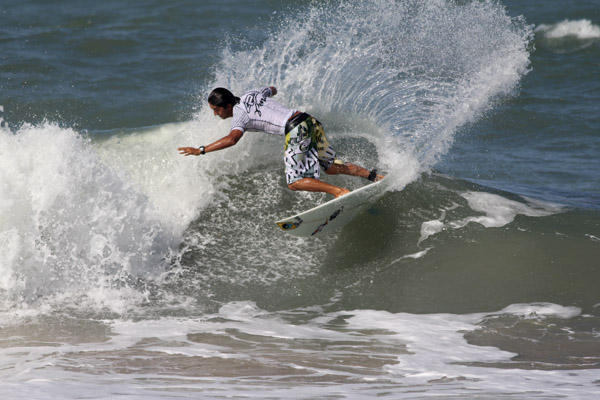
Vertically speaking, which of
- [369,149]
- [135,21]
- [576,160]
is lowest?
[369,149]

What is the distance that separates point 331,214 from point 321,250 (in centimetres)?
59

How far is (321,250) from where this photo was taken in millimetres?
7691

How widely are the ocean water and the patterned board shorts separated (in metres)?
0.99

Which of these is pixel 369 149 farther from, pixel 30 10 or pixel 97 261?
pixel 30 10

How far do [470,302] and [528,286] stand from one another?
67 centimetres

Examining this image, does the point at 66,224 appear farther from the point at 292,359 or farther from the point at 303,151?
the point at 292,359

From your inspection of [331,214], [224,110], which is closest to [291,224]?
[331,214]

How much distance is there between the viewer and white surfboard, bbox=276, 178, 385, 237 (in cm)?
704

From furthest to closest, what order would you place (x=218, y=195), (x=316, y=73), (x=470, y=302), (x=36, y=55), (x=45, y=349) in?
(x=36, y=55) < (x=316, y=73) < (x=218, y=195) < (x=470, y=302) < (x=45, y=349)

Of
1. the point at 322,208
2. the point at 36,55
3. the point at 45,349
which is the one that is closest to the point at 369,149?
the point at 322,208

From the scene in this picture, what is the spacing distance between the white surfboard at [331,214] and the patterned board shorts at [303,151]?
0.41 m

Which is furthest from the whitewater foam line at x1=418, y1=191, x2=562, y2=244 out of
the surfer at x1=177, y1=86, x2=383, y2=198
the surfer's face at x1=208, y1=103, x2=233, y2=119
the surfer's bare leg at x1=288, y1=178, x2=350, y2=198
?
the surfer's face at x1=208, y1=103, x2=233, y2=119

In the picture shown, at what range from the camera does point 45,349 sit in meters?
5.23

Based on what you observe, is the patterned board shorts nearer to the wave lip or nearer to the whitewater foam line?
the whitewater foam line
